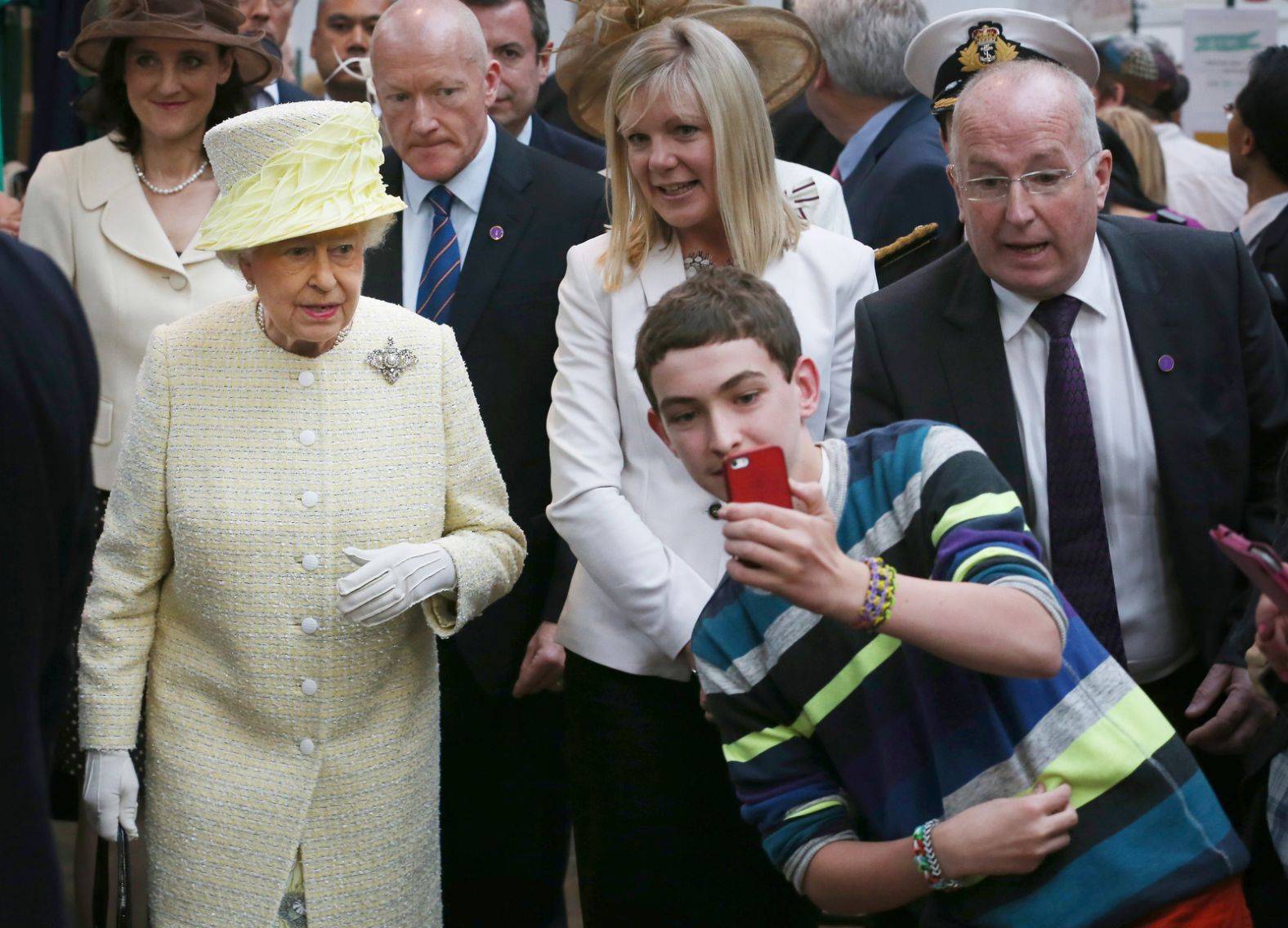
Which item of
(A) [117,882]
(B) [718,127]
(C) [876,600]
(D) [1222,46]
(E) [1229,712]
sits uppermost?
(D) [1222,46]

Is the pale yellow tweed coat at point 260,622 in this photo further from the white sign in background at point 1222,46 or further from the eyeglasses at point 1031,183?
the white sign in background at point 1222,46

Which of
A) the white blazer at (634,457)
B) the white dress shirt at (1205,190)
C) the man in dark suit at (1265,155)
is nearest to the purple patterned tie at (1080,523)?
the white blazer at (634,457)

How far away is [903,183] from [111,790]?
230 centimetres

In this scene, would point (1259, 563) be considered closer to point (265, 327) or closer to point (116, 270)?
point (265, 327)

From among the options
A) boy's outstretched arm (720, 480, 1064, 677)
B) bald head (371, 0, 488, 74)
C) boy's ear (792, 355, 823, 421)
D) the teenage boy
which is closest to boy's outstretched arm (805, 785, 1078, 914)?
the teenage boy

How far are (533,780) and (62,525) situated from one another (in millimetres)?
2082

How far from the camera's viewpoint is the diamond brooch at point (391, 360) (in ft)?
9.91

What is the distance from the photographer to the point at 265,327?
119 inches

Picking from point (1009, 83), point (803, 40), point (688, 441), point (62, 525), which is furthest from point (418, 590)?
point (803, 40)

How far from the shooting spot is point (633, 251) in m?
3.39

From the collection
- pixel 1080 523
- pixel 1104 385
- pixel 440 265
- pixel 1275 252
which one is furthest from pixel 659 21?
pixel 1275 252

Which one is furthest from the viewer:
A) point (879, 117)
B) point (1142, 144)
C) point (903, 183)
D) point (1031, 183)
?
point (1142, 144)

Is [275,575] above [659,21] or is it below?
below

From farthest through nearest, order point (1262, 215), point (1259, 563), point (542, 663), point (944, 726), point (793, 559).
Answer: point (1262, 215)
point (542, 663)
point (944, 726)
point (1259, 563)
point (793, 559)
